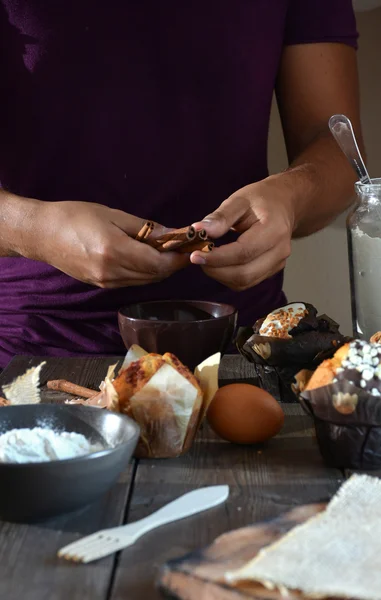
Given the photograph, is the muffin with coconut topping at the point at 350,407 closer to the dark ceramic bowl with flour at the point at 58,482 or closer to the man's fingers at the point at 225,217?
the dark ceramic bowl with flour at the point at 58,482

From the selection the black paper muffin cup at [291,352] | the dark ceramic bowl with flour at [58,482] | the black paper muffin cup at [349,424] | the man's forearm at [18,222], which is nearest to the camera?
the dark ceramic bowl with flour at [58,482]

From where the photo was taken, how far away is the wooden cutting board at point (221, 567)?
0.64m

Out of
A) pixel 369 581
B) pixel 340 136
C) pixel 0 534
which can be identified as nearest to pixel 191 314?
pixel 340 136

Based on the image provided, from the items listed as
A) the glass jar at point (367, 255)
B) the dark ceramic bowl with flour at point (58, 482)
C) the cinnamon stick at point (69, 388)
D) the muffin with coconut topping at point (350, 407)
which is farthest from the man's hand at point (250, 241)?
the dark ceramic bowl with flour at point (58, 482)

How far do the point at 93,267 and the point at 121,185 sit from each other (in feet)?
1.16

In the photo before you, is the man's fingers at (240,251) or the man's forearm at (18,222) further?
the man's forearm at (18,222)

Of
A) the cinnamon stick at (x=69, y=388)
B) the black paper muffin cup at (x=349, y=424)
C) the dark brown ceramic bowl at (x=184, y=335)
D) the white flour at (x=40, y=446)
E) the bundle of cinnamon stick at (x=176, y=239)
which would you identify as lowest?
the cinnamon stick at (x=69, y=388)

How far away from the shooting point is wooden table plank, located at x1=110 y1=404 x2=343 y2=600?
2.41ft

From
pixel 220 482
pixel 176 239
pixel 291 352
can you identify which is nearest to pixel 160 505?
pixel 220 482

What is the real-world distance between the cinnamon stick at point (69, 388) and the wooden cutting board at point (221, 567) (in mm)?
479

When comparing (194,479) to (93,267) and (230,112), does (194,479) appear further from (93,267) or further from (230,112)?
(230,112)

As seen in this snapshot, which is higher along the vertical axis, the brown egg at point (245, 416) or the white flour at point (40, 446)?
the white flour at point (40, 446)

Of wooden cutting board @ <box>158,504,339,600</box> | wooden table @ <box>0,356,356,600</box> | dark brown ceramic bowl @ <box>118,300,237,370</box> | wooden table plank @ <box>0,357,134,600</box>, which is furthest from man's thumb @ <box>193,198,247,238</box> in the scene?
wooden cutting board @ <box>158,504,339,600</box>

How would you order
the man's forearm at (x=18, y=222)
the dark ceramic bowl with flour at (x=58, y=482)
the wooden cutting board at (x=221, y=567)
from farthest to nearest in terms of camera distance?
the man's forearm at (x=18, y=222) < the dark ceramic bowl with flour at (x=58, y=482) < the wooden cutting board at (x=221, y=567)
